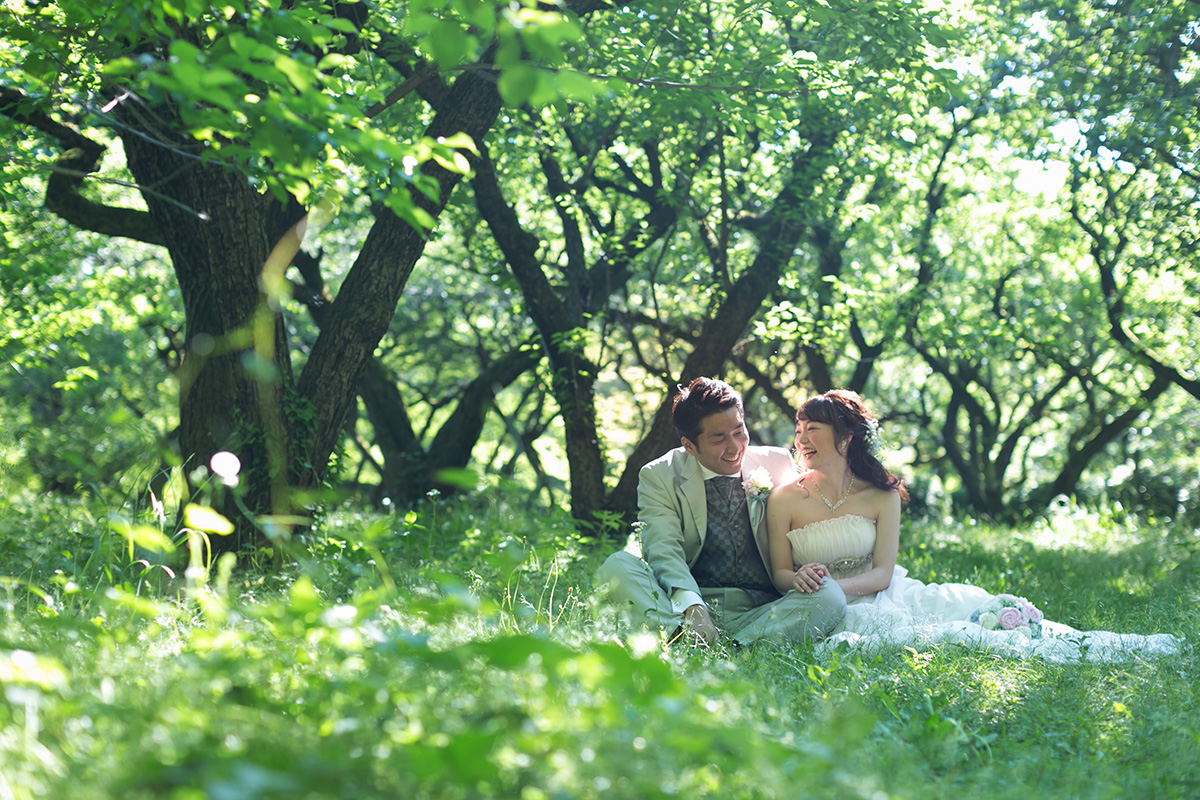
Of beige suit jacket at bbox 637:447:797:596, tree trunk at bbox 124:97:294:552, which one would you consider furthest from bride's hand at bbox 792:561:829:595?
tree trunk at bbox 124:97:294:552

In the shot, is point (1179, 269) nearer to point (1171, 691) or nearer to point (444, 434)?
point (1171, 691)

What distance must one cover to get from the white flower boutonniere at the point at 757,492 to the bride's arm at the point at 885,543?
60cm

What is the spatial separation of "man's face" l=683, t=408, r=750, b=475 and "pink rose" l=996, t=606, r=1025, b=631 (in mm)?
1587

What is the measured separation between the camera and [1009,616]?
4570mm

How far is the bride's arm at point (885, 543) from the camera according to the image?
502 centimetres

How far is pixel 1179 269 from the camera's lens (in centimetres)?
835

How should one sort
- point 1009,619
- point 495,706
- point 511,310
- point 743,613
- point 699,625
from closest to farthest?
point 495,706 < point 699,625 < point 1009,619 < point 743,613 < point 511,310

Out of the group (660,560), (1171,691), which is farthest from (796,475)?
(1171,691)

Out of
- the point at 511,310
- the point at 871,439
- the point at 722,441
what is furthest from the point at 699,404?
the point at 511,310

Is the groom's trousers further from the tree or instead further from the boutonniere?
the tree

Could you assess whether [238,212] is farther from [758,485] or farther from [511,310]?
[511,310]

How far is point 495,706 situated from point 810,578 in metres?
2.84

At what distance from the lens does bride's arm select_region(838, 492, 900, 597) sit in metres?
5.02

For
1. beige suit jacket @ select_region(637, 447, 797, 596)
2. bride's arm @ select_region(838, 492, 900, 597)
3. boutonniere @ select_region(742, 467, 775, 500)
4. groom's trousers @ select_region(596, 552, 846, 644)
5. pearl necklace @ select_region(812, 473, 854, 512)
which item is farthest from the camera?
boutonniere @ select_region(742, 467, 775, 500)
